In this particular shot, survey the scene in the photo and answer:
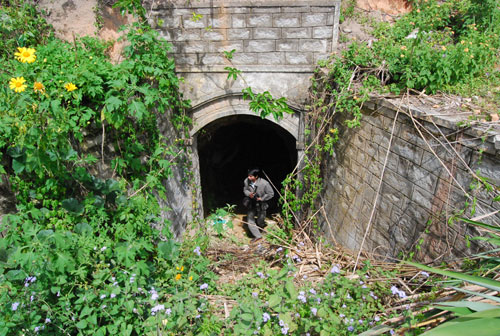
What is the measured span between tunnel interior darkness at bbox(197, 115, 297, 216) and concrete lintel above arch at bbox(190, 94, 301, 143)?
1490 millimetres

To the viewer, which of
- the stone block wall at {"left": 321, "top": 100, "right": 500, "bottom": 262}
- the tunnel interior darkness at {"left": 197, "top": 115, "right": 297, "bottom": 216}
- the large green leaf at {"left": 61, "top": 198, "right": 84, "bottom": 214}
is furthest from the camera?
the tunnel interior darkness at {"left": 197, "top": 115, "right": 297, "bottom": 216}

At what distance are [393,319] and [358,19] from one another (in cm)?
518

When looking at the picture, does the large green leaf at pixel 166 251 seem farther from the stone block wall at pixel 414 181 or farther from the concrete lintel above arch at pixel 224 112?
the concrete lintel above arch at pixel 224 112

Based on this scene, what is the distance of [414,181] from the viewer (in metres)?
3.28

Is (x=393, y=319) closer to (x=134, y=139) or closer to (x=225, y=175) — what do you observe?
(x=134, y=139)

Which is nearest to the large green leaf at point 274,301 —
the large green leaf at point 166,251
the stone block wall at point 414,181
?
the large green leaf at point 166,251

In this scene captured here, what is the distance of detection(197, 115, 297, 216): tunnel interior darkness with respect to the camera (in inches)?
317

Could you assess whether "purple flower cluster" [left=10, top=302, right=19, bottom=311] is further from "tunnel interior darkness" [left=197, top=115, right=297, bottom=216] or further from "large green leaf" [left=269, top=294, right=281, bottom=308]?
"tunnel interior darkness" [left=197, top=115, right=297, bottom=216]

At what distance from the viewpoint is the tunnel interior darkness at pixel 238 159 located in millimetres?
8055

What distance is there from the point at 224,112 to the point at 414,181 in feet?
11.3

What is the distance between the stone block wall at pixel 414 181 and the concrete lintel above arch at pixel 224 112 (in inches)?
45.5

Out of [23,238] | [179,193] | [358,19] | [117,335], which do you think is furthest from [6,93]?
[358,19]

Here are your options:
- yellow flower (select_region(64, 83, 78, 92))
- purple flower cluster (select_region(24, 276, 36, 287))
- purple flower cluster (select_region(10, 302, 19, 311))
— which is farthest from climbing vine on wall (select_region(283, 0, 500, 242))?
purple flower cluster (select_region(10, 302, 19, 311))

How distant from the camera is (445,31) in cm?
500
